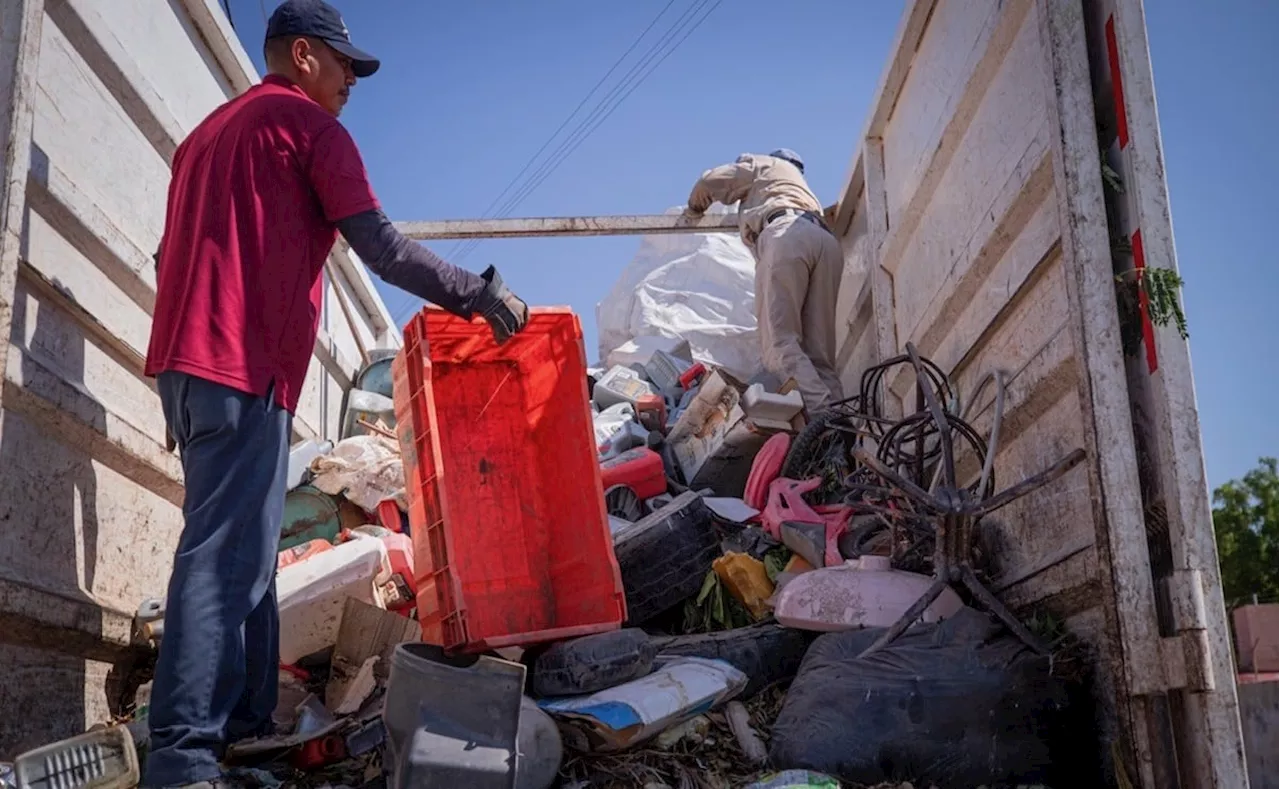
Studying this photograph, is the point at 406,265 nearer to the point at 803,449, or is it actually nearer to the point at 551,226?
the point at 803,449

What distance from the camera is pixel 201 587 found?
219cm

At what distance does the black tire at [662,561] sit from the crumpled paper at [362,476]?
0.99 m

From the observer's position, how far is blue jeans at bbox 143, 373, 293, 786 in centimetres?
213

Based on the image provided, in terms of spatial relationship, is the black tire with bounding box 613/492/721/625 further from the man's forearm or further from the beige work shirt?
the beige work shirt

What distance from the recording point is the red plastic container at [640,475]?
165 inches

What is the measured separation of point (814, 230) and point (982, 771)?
123 inches

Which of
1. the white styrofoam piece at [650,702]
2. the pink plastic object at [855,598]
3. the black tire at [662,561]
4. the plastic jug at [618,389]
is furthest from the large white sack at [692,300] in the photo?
the white styrofoam piece at [650,702]

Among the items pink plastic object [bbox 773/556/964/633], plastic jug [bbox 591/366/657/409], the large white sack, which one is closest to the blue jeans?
pink plastic object [bbox 773/556/964/633]

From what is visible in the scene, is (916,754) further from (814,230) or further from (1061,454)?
(814,230)

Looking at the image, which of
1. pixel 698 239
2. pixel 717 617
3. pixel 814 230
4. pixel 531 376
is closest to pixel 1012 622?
pixel 717 617

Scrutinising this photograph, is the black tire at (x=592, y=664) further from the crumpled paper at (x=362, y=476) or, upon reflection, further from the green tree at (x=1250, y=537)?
the green tree at (x=1250, y=537)

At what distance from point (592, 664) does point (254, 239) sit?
1.20m

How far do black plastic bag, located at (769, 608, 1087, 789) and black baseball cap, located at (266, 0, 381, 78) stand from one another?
6.14 feet

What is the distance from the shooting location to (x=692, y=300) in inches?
267
